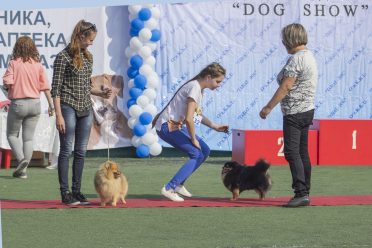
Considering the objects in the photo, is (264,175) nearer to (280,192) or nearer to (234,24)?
(280,192)

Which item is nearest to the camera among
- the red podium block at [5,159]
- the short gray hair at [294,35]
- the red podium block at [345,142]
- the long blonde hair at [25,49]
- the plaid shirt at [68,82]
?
the plaid shirt at [68,82]

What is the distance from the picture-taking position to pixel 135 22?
15656 millimetres

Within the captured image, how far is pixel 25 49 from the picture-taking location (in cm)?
1215

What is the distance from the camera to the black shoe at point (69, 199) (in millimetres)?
9508

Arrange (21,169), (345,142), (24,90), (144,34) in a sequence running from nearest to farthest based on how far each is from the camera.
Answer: (24,90)
(21,169)
(345,142)
(144,34)

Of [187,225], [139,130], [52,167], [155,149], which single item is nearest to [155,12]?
[139,130]

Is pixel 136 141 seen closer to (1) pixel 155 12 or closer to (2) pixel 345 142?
(1) pixel 155 12

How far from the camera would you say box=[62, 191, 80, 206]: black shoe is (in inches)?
374

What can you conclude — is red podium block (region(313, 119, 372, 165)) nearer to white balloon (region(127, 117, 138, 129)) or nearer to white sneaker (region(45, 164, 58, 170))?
white balloon (region(127, 117, 138, 129))

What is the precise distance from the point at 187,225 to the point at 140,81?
7.47 meters

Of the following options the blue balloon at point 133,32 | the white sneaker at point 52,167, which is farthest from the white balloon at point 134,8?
the white sneaker at point 52,167

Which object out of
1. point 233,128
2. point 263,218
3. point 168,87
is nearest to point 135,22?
point 168,87

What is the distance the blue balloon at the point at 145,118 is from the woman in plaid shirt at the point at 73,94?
6.12m

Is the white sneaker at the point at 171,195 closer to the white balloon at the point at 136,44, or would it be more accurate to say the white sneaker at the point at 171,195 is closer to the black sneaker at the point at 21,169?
the black sneaker at the point at 21,169
